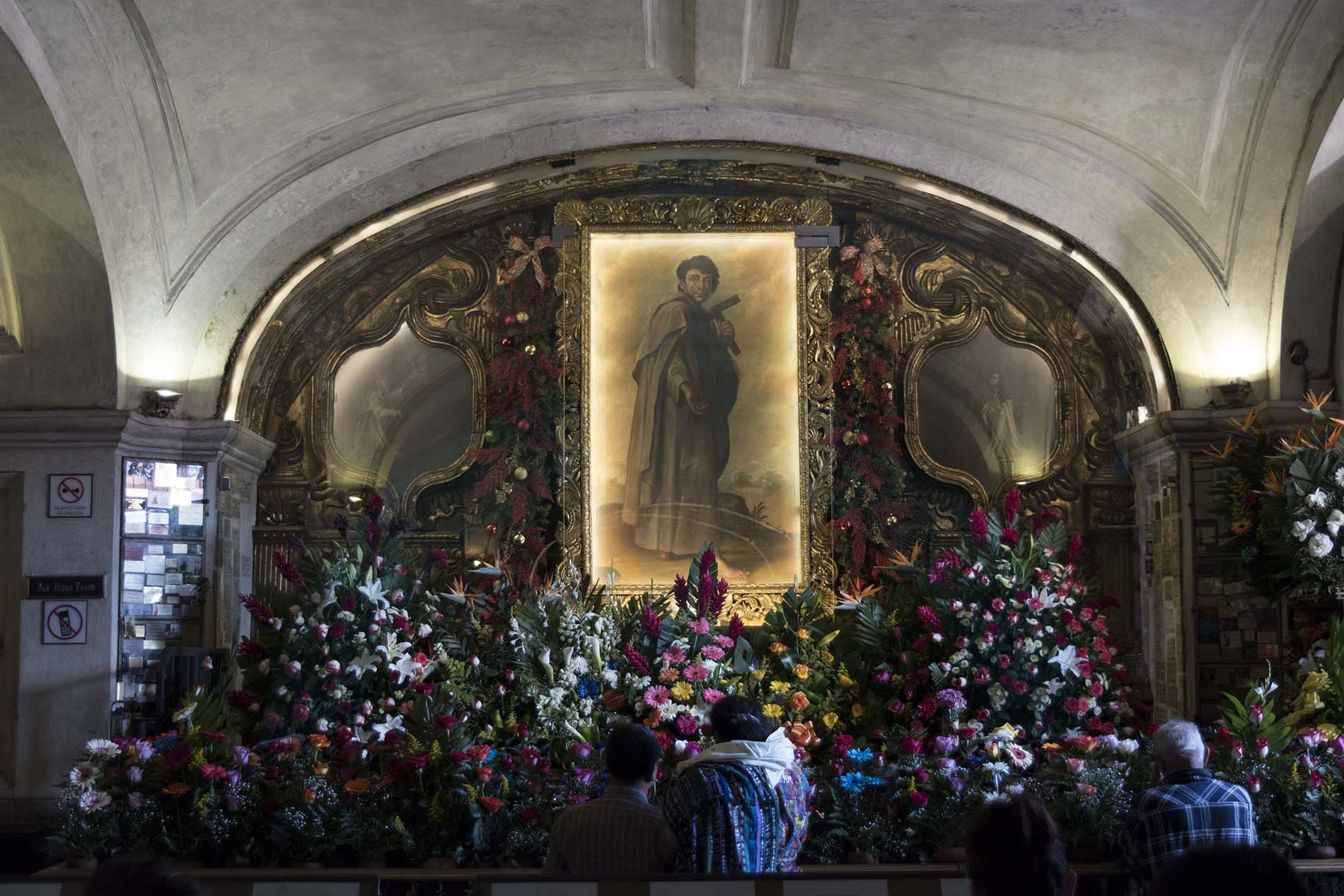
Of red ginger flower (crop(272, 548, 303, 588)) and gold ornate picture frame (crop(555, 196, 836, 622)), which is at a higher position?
gold ornate picture frame (crop(555, 196, 836, 622))

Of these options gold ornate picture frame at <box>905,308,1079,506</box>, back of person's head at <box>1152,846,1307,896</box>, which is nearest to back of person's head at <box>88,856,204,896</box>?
back of person's head at <box>1152,846,1307,896</box>

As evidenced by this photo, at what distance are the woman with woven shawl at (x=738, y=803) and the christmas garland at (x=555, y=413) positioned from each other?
17.4ft

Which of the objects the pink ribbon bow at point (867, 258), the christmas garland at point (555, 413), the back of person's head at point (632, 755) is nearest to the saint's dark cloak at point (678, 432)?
the christmas garland at point (555, 413)

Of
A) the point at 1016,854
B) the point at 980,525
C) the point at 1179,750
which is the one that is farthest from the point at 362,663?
the point at 1016,854

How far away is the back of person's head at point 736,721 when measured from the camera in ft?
13.0

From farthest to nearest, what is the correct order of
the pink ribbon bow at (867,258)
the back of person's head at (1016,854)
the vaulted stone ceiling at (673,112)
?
the pink ribbon bow at (867,258), the vaulted stone ceiling at (673,112), the back of person's head at (1016,854)

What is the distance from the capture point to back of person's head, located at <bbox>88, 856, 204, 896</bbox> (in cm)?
194

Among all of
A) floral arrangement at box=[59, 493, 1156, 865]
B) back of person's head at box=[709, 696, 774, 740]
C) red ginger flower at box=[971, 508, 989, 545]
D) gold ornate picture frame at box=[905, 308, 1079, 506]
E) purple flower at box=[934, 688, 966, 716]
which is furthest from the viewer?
gold ornate picture frame at box=[905, 308, 1079, 506]

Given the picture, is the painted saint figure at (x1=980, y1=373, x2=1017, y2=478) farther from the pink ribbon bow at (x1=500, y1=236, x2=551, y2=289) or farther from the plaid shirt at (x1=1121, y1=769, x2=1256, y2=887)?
the plaid shirt at (x1=1121, y1=769, x2=1256, y2=887)

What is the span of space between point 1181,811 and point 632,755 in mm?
1522

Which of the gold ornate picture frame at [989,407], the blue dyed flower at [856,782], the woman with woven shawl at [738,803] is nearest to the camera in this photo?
the woman with woven shawl at [738,803]

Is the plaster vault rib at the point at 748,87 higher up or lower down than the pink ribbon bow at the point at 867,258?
higher up

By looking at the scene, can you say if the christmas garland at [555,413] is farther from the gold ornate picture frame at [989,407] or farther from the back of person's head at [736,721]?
the back of person's head at [736,721]

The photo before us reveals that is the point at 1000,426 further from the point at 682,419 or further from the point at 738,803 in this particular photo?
the point at 738,803
